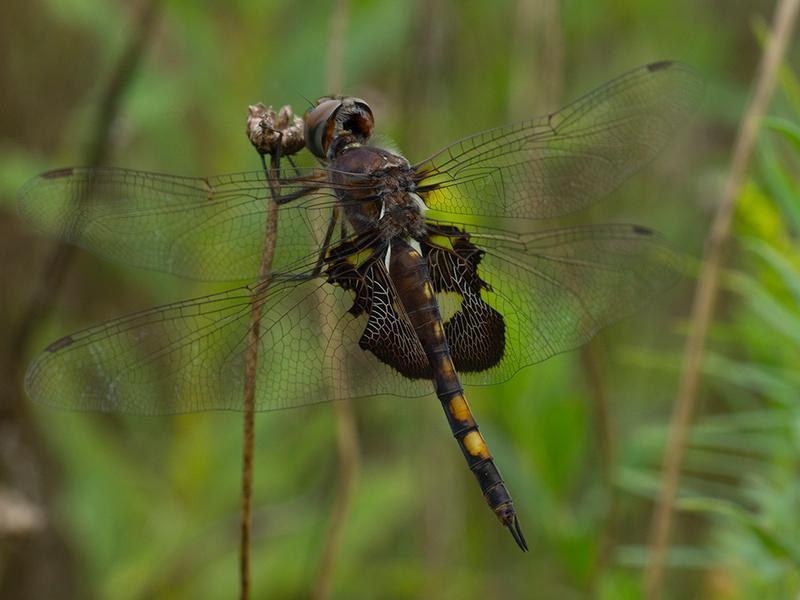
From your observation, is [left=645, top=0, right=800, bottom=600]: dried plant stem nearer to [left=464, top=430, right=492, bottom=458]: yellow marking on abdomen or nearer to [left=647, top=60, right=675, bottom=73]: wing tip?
[left=647, top=60, right=675, bottom=73]: wing tip

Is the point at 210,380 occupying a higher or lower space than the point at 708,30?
lower

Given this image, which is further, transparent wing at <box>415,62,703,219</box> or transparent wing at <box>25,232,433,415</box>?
transparent wing at <box>415,62,703,219</box>

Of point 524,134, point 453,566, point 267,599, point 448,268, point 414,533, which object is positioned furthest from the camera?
point 414,533

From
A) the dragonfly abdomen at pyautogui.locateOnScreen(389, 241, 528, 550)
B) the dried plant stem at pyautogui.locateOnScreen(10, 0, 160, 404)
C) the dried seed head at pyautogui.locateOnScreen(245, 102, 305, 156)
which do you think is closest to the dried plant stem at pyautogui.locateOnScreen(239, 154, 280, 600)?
the dried seed head at pyautogui.locateOnScreen(245, 102, 305, 156)

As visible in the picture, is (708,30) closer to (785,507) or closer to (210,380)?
(785,507)

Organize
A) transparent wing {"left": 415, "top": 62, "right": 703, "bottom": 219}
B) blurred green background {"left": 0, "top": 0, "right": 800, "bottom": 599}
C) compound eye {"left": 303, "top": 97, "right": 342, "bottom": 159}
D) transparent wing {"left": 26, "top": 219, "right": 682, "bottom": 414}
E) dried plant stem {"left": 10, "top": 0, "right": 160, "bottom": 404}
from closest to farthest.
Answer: transparent wing {"left": 26, "top": 219, "right": 682, "bottom": 414} < compound eye {"left": 303, "top": 97, "right": 342, "bottom": 159} < transparent wing {"left": 415, "top": 62, "right": 703, "bottom": 219} < blurred green background {"left": 0, "top": 0, "right": 800, "bottom": 599} < dried plant stem {"left": 10, "top": 0, "right": 160, "bottom": 404}

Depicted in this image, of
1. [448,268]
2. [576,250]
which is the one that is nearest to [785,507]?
[576,250]

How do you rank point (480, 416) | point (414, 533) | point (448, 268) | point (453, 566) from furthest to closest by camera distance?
1. point (414, 533)
2. point (453, 566)
3. point (480, 416)
4. point (448, 268)
